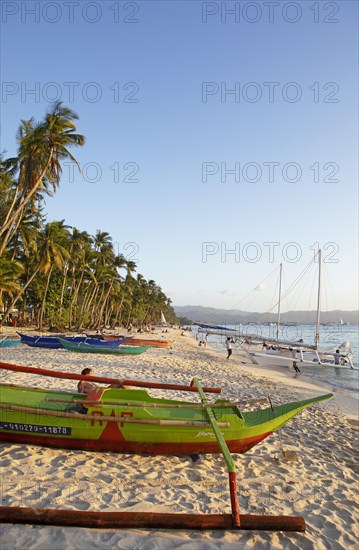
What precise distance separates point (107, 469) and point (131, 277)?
247 feet

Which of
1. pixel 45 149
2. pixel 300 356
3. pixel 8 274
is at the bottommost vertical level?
pixel 300 356

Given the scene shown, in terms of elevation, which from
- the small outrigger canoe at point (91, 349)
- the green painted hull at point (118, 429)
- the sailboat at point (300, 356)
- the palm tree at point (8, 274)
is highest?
the palm tree at point (8, 274)

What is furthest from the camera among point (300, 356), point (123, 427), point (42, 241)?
point (42, 241)

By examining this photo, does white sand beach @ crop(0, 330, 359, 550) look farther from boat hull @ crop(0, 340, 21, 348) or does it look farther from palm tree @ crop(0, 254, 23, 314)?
palm tree @ crop(0, 254, 23, 314)

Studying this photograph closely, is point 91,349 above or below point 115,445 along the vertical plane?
below

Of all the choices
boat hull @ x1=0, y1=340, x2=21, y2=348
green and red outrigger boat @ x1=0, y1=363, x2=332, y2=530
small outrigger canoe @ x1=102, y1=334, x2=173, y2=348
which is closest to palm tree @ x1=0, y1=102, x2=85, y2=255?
boat hull @ x1=0, y1=340, x2=21, y2=348

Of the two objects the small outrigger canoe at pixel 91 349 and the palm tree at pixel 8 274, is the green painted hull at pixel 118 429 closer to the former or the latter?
the small outrigger canoe at pixel 91 349

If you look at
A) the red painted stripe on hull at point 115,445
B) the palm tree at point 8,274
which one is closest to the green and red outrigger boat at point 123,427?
the red painted stripe on hull at point 115,445

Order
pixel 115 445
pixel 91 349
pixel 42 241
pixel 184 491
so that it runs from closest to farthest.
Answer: pixel 184 491 < pixel 115 445 < pixel 91 349 < pixel 42 241

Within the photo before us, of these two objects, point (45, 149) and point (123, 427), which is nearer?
point (123, 427)

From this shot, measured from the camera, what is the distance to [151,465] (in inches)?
249

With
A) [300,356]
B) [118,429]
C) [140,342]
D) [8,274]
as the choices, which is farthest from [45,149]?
[300,356]

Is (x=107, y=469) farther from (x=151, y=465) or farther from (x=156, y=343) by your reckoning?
(x=156, y=343)

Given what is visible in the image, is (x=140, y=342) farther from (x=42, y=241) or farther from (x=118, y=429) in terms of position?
(x=118, y=429)
